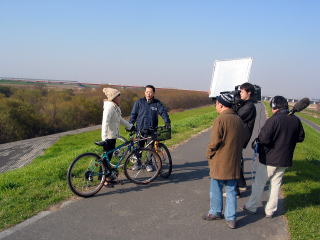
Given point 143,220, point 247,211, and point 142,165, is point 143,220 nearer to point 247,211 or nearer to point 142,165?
point 247,211

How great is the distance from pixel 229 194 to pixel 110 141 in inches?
101

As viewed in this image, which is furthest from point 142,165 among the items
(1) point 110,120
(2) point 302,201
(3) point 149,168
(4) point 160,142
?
(2) point 302,201

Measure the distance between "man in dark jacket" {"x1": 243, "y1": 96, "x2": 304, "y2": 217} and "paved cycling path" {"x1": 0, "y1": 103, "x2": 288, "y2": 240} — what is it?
2.05ft

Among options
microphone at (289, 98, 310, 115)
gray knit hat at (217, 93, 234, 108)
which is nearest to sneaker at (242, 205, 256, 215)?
microphone at (289, 98, 310, 115)

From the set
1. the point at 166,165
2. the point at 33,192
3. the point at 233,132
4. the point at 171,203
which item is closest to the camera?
the point at 233,132

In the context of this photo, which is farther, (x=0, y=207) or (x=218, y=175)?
(x=0, y=207)

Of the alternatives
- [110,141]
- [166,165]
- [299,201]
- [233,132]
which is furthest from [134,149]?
[299,201]

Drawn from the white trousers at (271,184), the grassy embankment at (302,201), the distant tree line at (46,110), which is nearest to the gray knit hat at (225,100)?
the white trousers at (271,184)

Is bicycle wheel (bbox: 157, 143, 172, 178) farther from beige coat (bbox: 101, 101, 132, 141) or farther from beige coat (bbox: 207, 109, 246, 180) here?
beige coat (bbox: 207, 109, 246, 180)

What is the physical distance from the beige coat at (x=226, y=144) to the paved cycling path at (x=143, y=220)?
0.86m

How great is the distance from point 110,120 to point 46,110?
1514 inches

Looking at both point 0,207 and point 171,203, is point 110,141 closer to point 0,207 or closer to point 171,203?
point 171,203

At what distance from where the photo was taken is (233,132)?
3.81 meters

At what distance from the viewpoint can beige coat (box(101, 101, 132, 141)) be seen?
5.34 metres
